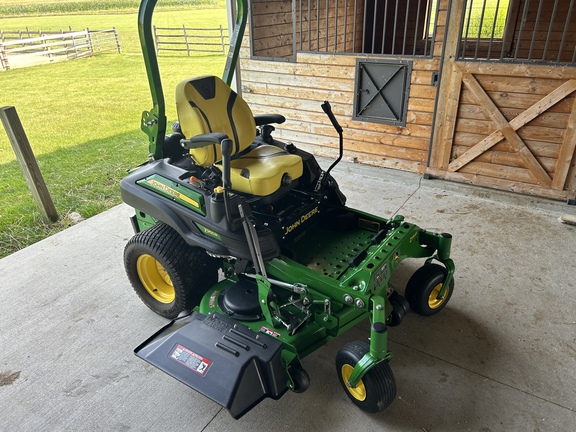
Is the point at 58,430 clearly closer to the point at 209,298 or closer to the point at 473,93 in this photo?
the point at 209,298

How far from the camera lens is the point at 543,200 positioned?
4016mm

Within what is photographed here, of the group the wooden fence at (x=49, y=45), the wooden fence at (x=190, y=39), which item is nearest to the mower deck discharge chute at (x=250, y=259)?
the wooden fence at (x=49, y=45)

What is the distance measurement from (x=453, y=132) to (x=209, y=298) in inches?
116

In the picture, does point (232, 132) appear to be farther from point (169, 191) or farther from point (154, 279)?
point (154, 279)

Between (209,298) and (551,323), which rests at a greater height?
(209,298)

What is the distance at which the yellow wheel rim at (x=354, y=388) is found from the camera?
2.07 m

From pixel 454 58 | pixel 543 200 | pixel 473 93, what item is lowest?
pixel 543 200

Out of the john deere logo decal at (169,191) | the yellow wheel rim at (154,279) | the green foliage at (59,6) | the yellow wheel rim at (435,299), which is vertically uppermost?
the green foliage at (59,6)

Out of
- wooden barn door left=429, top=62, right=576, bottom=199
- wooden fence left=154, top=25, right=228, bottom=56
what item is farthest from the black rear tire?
wooden fence left=154, top=25, right=228, bottom=56

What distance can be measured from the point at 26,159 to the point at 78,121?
4.26 meters

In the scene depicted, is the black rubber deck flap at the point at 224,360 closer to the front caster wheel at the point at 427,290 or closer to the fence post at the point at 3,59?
the front caster wheel at the point at 427,290

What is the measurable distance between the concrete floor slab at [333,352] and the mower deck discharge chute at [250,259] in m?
0.16

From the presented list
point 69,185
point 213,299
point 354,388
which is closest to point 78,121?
point 69,185

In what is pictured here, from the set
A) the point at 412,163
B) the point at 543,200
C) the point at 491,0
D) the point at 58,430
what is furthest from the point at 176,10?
the point at 58,430
